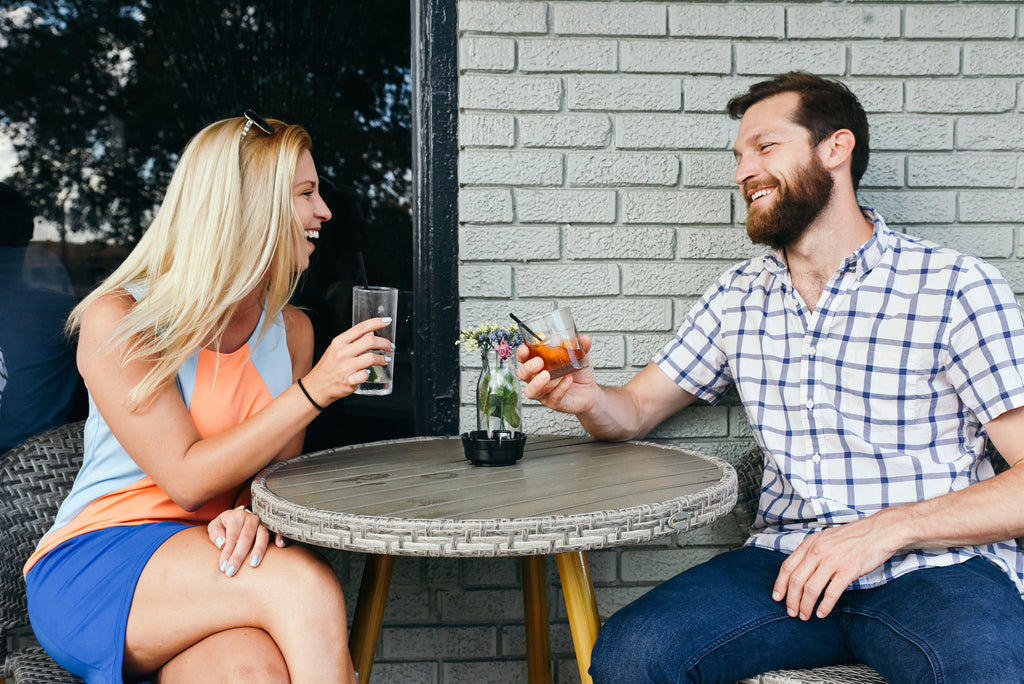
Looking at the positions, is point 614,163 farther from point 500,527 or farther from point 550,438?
point 500,527

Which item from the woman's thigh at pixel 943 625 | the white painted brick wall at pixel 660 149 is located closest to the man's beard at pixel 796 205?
the white painted brick wall at pixel 660 149

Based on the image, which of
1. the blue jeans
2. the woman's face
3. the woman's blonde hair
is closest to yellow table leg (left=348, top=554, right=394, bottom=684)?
the blue jeans

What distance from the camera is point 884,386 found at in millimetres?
1600

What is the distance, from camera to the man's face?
1.75m

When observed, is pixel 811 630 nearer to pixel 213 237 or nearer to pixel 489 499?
pixel 489 499

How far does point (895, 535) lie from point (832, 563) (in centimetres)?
13

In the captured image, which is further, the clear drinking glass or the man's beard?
the man's beard

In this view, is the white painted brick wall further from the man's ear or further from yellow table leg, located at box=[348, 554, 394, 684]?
yellow table leg, located at box=[348, 554, 394, 684]

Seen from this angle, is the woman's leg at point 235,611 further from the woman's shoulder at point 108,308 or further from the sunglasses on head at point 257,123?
the sunglasses on head at point 257,123

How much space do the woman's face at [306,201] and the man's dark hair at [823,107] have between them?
3.41 feet

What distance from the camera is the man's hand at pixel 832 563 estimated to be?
1367mm

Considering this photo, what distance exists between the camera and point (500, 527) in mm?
1159

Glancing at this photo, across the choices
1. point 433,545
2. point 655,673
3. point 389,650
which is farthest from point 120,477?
point 655,673

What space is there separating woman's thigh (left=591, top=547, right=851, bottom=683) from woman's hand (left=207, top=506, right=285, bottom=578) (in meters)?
0.63
